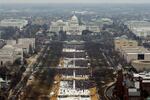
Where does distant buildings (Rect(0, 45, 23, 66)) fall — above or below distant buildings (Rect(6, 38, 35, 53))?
above

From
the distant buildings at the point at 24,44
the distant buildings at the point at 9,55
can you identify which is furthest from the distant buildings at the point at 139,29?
the distant buildings at the point at 9,55

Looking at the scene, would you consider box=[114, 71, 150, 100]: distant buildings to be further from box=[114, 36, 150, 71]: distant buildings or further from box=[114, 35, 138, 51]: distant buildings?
box=[114, 35, 138, 51]: distant buildings

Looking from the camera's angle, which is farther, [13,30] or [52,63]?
[13,30]

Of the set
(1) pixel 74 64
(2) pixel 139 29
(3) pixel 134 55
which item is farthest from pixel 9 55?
(2) pixel 139 29

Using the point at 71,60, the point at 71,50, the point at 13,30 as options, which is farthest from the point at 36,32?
the point at 71,60

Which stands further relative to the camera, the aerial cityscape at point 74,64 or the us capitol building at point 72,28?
the us capitol building at point 72,28

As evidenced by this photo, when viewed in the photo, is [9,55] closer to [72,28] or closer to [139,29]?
[72,28]

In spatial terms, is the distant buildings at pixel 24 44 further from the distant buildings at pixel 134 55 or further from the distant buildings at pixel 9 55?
the distant buildings at pixel 134 55

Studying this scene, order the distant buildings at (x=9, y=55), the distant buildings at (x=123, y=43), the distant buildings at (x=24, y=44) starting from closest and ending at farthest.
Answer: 1. the distant buildings at (x=9, y=55)
2. the distant buildings at (x=24, y=44)
3. the distant buildings at (x=123, y=43)

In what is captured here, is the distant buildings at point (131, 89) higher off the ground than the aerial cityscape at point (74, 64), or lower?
higher

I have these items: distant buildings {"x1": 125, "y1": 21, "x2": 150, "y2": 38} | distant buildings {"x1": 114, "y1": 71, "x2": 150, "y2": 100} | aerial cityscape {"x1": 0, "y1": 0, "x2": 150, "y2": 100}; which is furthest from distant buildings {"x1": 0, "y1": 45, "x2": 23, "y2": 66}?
distant buildings {"x1": 125, "y1": 21, "x2": 150, "y2": 38}

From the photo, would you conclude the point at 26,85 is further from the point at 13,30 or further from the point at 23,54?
the point at 13,30
